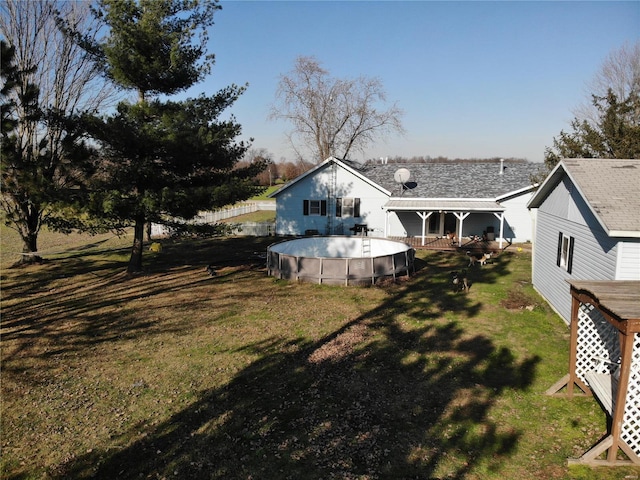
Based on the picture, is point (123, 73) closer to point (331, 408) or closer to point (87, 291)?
point (87, 291)

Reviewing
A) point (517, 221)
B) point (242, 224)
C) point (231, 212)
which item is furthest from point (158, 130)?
point (231, 212)

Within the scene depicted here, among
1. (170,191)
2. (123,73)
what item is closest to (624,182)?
(170,191)

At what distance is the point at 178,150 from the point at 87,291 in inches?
271

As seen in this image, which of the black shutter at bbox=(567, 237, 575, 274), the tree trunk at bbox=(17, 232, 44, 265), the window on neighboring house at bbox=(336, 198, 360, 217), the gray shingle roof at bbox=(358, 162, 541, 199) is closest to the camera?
the black shutter at bbox=(567, 237, 575, 274)

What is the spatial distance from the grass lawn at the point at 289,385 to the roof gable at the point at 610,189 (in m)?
3.48

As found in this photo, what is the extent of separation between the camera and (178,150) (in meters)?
17.7

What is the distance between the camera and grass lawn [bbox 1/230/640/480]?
6.76 metres

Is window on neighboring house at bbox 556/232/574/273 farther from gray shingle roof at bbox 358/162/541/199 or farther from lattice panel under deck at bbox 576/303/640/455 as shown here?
gray shingle roof at bbox 358/162/541/199

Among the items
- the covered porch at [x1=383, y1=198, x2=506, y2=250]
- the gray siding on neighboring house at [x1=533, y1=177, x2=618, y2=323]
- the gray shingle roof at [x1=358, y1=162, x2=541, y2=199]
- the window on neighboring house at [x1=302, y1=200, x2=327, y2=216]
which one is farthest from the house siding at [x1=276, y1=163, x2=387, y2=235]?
the gray siding on neighboring house at [x1=533, y1=177, x2=618, y2=323]

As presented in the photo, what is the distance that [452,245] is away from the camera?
2645 cm

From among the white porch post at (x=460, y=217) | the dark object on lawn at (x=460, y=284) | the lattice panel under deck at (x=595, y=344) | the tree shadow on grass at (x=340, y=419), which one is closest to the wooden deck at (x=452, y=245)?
the white porch post at (x=460, y=217)

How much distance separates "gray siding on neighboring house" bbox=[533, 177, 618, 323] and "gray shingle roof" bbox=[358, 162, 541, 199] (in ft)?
40.2

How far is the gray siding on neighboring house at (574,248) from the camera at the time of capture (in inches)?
417

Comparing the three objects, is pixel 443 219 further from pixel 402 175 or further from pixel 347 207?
pixel 347 207
